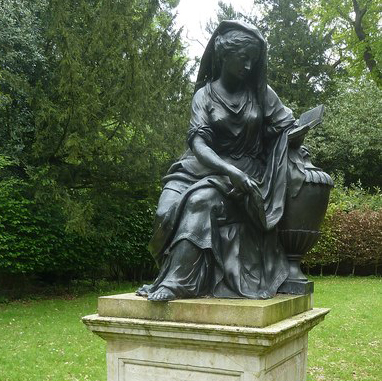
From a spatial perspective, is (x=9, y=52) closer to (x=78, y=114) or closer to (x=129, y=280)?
(x=78, y=114)

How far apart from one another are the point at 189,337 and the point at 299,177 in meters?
1.35

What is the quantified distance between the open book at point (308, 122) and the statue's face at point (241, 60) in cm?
54

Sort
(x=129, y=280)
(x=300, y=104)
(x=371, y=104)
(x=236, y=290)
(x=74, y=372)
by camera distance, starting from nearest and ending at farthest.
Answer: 1. (x=236, y=290)
2. (x=74, y=372)
3. (x=129, y=280)
4. (x=371, y=104)
5. (x=300, y=104)

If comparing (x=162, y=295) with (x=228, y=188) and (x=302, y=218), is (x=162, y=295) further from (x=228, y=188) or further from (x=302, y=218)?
(x=302, y=218)

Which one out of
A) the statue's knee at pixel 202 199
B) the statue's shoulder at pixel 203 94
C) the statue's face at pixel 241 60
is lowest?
the statue's knee at pixel 202 199

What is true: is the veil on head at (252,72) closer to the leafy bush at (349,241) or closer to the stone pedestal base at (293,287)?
the stone pedestal base at (293,287)

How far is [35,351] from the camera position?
7.71 meters

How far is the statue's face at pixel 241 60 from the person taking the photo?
3914 mm

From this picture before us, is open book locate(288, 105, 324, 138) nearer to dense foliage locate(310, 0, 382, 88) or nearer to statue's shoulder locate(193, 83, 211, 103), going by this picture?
statue's shoulder locate(193, 83, 211, 103)

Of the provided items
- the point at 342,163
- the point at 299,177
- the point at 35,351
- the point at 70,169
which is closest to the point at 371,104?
the point at 342,163

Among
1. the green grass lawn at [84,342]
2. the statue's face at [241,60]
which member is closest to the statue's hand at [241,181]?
the statue's face at [241,60]

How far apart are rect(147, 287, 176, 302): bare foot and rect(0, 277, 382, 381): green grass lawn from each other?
3.32 meters

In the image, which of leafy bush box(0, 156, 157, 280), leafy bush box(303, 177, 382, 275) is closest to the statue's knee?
leafy bush box(0, 156, 157, 280)

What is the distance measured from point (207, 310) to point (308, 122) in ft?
5.11
